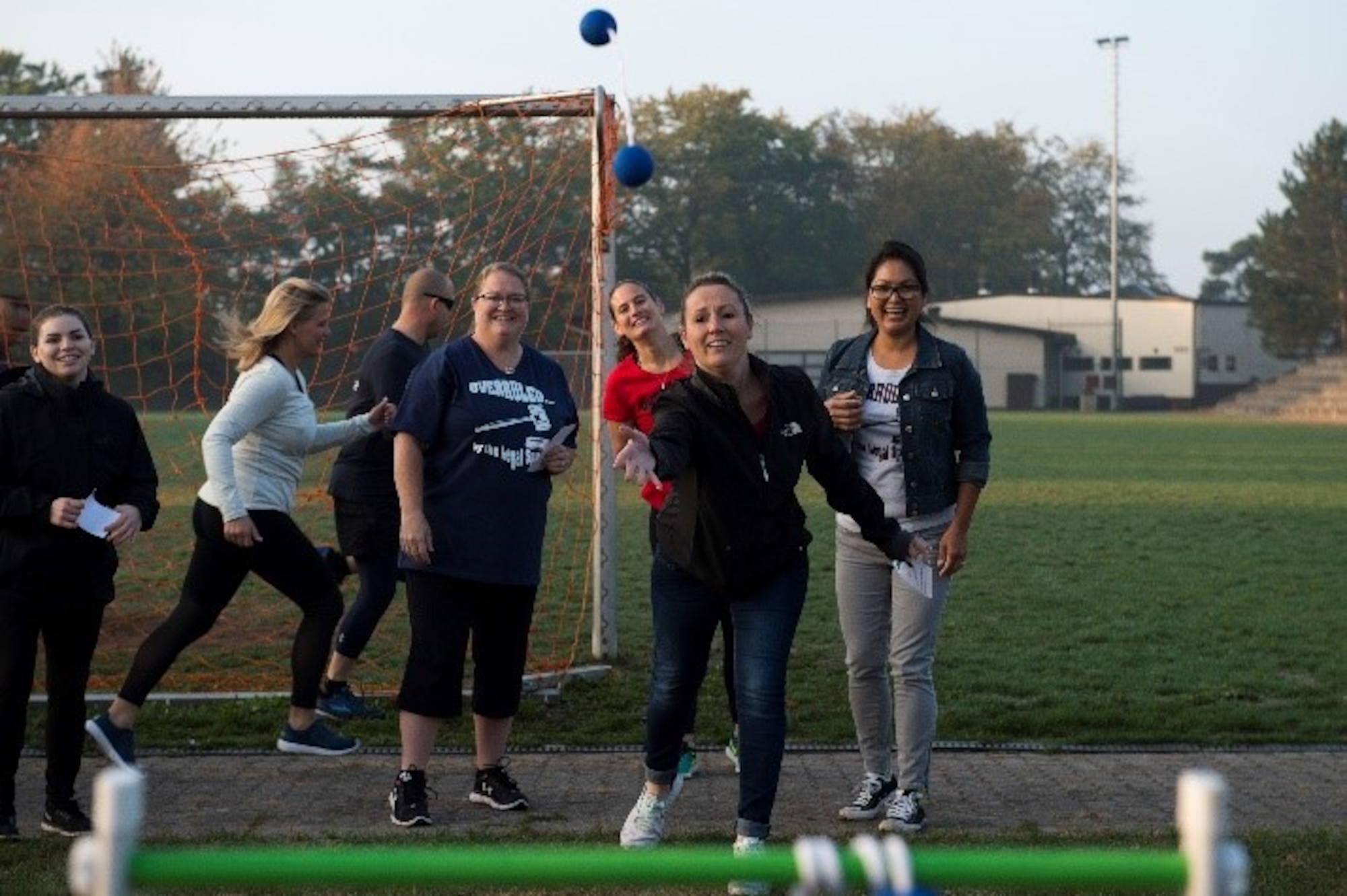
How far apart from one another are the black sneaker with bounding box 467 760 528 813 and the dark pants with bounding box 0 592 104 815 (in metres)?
1.33

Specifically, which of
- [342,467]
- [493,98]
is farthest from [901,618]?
[493,98]

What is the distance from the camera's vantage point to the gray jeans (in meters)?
6.65

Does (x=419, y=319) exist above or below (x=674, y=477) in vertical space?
above

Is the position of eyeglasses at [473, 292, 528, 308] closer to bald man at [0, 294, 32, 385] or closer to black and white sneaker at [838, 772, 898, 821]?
bald man at [0, 294, 32, 385]

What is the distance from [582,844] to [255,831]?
109 centimetres

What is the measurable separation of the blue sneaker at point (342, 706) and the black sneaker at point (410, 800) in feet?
6.78

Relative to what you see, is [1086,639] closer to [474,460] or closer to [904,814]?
[904,814]

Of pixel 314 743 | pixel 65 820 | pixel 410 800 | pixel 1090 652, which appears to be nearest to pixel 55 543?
pixel 65 820

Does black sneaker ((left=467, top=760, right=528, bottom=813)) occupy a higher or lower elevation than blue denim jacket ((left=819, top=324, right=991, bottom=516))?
lower

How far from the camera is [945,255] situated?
330 feet

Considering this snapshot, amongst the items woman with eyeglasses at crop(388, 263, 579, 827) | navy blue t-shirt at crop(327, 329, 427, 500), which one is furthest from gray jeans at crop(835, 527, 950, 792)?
navy blue t-shirt at crop(327, 329, 427, 500)

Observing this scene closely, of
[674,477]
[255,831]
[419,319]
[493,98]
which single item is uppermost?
[493,98]

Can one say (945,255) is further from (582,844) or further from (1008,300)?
(582,844)

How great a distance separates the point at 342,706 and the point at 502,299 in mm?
2686
